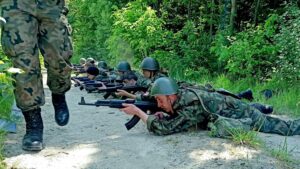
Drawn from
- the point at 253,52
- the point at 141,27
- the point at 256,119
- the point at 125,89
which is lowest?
the point at 256,119

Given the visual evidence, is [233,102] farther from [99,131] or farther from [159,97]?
[99,131]

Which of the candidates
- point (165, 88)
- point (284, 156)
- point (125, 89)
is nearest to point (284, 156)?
point (284, 156)

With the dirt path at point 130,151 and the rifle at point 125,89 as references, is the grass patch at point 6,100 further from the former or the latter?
the rifle at point 125,89

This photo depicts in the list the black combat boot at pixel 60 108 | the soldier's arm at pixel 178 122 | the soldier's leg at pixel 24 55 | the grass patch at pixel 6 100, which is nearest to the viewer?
the soldier's leg at pixel 24 55

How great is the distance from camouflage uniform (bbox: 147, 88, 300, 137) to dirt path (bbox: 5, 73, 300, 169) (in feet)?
0.35

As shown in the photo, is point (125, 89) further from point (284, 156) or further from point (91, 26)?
point (91, 26)

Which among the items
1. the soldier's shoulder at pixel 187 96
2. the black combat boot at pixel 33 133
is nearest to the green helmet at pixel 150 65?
the soldier's shoulder at pixel 187 96

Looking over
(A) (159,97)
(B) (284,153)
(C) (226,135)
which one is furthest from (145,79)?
(B) (284,153)

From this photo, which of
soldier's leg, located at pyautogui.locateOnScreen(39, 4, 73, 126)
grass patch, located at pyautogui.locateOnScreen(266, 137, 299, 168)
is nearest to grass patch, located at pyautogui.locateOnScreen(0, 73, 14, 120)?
soldier's leg, located at pyautogui.locateOnScreen(39, 4, 73, 126)

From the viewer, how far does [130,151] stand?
346 cm

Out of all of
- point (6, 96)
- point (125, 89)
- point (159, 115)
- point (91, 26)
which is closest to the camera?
point (6, 96)

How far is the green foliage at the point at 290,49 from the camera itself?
6965mm

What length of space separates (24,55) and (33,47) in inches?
4.3

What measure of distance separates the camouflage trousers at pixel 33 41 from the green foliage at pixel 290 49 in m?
4.48
